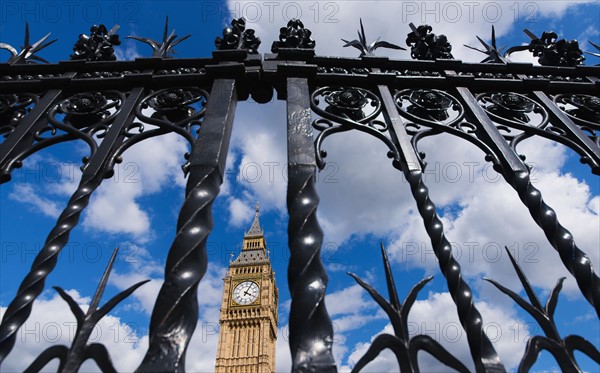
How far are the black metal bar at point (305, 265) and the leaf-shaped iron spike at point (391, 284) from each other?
1.11 feet

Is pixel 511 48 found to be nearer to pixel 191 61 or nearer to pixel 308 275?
pixel 191 61

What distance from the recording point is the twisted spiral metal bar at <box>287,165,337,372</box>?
6.13ft

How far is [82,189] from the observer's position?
2.78 m

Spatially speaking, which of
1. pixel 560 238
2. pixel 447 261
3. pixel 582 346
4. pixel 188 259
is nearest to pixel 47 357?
pixel 188 259

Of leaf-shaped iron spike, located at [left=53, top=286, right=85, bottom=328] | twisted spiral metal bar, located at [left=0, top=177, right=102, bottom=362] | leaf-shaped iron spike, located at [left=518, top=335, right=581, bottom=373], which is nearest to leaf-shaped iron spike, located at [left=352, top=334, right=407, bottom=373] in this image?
leaf-shaped iron spike, located at [left=518, top=335, right=581, bottom=373]

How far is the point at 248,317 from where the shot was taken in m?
56.0

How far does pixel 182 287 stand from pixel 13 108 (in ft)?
8.87

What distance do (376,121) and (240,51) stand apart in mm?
1415

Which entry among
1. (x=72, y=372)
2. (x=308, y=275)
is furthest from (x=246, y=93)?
(x=72, y=372)

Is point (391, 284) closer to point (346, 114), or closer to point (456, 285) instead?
point (456, 285)

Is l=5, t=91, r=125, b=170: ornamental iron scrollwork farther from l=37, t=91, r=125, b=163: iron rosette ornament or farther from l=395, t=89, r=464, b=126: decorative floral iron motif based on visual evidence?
l=395, t=89, r=464, b=126: decorative floral iron motif

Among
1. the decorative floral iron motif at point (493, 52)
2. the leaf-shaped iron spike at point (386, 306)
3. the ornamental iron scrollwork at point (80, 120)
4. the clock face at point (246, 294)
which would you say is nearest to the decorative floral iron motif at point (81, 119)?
the ornamental iron scrollwork at point (80, 120)

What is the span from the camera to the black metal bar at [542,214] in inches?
92.7

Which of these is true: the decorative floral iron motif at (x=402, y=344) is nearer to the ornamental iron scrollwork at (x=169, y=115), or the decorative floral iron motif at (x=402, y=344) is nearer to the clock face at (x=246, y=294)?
the ornamental iron scrollwork at (x=169, y=115)
